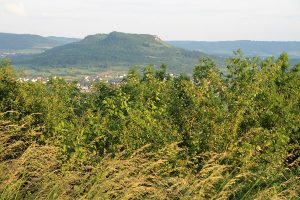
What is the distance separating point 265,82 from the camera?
27.4 meters

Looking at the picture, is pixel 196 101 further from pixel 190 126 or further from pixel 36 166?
pixel 36 166

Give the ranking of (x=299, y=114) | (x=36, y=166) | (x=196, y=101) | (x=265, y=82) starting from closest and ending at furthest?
(x=36, y=166) < (x=196, y=101) < (x=299, y=114) < (x=265, y=82)

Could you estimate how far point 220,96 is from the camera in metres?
23.8

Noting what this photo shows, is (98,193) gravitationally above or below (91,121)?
above

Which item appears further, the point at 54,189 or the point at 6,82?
the point at 6,82

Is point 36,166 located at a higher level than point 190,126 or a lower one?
higher

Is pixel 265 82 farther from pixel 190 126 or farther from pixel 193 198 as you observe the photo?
pixel 193 198

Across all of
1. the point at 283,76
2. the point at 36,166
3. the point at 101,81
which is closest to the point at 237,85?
the point at 283,76

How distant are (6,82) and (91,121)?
897cm

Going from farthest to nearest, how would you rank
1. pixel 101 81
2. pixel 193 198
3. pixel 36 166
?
pixel 101 81, pixel 36 166, pixel 193 198

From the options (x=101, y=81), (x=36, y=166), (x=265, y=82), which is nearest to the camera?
(x=36, y=166)

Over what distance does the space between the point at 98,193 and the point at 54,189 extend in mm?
978

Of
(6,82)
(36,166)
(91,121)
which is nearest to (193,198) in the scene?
(36,166)

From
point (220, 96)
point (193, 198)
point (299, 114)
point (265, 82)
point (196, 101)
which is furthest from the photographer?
point (265, 82)
